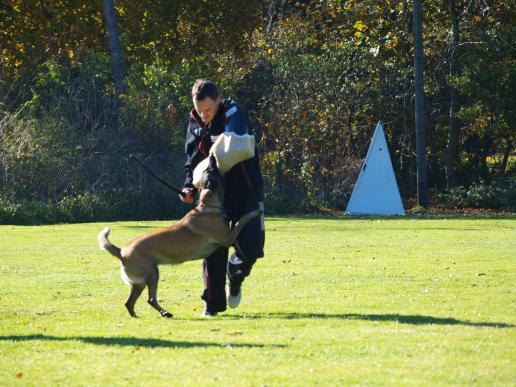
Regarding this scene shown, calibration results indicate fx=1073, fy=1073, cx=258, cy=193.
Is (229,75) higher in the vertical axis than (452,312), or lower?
higher

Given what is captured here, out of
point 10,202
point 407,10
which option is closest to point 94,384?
point 10,202

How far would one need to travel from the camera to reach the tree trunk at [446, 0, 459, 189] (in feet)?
103

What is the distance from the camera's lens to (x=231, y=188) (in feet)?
31.4

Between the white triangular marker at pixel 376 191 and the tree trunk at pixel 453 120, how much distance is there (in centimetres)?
467

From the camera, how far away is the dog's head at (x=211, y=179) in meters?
9.25

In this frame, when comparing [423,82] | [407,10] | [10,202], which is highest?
[407,10]

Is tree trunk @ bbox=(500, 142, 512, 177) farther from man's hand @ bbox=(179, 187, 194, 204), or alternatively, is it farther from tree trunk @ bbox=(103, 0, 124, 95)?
man's hand @ bbox=(179, 187, 194, 204)

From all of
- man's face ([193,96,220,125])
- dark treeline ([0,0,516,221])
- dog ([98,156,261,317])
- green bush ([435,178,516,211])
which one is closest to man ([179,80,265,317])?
man's face ([193,96,220,125])

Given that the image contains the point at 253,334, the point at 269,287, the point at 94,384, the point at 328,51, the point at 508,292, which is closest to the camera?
the point at 94,384

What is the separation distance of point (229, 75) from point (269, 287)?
21576 millimetres

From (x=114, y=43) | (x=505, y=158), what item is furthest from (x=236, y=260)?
(x=505, y=158)

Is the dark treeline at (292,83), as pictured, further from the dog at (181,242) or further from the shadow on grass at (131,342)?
the shadow on grass at (131,342)

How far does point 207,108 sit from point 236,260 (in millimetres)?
1414

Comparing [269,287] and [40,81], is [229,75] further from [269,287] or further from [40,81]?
[269,287]
